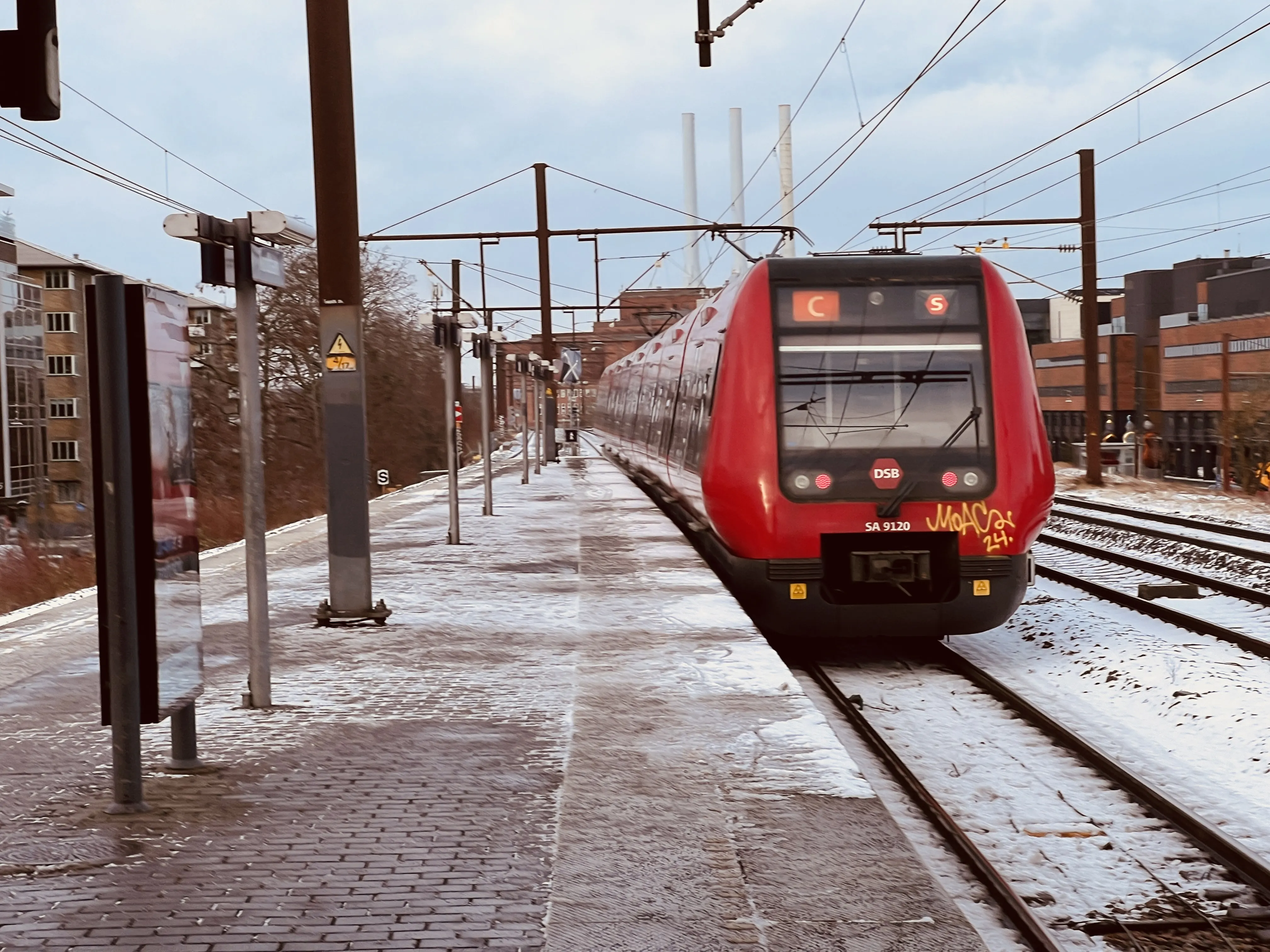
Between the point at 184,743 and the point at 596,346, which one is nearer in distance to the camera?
the point at 184,743

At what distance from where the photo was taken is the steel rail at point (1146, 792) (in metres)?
5.49

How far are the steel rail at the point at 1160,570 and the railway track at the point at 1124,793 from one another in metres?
5.26

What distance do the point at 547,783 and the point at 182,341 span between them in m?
2.21

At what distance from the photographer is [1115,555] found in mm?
16547

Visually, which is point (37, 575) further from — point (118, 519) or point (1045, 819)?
point (1045, 819)

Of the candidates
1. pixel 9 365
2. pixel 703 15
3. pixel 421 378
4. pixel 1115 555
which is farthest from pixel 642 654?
pixel 9 365

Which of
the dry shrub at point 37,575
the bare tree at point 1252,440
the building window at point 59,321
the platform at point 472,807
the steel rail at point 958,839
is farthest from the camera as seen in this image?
the building window at point 59,321

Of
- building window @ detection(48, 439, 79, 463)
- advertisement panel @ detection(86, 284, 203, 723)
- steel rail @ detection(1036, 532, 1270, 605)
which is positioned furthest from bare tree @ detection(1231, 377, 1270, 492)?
building window @ detection(48, 439, 79, 463)

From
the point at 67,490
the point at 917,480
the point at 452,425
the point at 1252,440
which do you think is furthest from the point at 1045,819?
the point at 67,490

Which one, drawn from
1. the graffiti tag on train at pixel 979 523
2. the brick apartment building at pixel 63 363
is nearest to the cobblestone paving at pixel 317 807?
the graffiti tag on train at pixel 979 523

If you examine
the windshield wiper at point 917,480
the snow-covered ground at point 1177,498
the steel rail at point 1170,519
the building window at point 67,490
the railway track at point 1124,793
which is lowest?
the building window at point 67,490

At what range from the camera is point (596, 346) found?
220 feet

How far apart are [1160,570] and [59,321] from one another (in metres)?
52.0

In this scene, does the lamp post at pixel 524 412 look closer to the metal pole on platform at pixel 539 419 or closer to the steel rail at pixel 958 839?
the metal pole on platform at pixel 539 419
